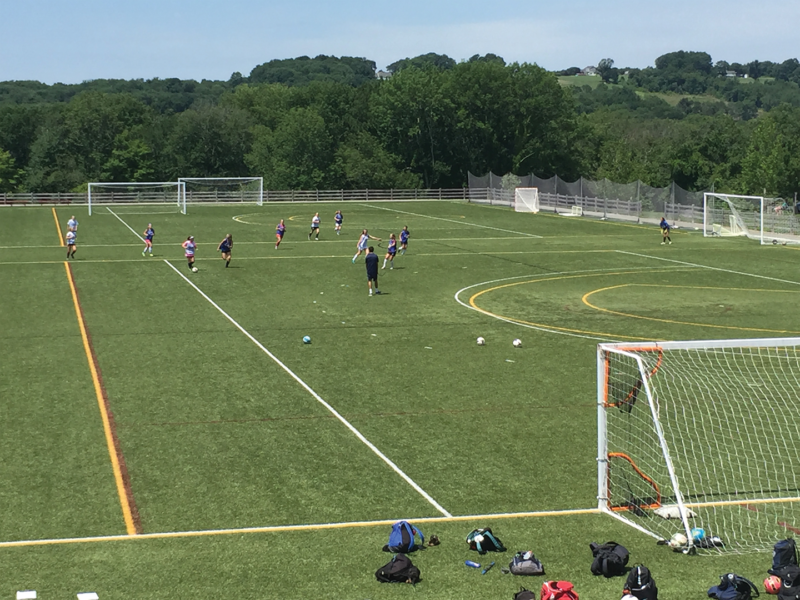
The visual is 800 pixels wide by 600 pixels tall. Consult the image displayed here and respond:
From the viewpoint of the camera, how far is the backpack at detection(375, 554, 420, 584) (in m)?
10.4

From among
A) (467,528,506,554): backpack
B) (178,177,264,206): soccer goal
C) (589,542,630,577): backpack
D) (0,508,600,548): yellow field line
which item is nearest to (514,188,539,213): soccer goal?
(178,177,264,206): soccer goal

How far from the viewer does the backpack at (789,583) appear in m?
9.75

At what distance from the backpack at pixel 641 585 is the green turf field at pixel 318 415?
45cm

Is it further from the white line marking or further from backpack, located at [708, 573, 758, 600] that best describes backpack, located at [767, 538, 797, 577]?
the white line marking

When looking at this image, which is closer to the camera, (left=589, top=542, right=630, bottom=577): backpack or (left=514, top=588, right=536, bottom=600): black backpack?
(left=514, top=588, right=536, bottom=600): black backpack

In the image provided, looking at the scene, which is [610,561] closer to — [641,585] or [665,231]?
[641,585]

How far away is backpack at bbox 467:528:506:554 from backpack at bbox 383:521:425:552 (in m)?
0.67

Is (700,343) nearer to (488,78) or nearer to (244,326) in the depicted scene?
(244,326)

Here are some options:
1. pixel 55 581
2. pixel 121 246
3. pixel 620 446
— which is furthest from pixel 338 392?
pixel 121 246

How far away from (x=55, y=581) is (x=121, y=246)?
4283 centimetres

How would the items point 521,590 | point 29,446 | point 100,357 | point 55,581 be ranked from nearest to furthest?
1. point 521,590
2. point 55,581
3. point 29,446
4. point 100,357

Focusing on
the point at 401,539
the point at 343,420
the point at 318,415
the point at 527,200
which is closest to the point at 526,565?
the point at 401,539

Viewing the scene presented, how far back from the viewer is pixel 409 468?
15.5 meters

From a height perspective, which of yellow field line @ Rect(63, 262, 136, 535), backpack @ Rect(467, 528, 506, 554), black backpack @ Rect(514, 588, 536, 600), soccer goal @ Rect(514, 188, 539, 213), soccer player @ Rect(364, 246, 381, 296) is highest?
soccer goal @ Rect(514, 188, 539, 213)
